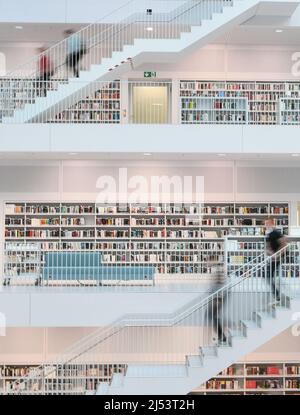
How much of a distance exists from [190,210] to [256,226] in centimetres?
144

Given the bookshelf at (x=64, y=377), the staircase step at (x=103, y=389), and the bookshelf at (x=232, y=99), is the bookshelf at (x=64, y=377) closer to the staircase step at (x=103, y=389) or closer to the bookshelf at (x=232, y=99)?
the staircase step at (x=103, y=389)

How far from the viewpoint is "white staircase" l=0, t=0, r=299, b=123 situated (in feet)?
32.5

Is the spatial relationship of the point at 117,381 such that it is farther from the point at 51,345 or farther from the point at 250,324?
the point at 51,345

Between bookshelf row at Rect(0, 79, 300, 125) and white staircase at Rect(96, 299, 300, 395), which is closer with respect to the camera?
white staircase at Rect(96, 299, 300, 395)

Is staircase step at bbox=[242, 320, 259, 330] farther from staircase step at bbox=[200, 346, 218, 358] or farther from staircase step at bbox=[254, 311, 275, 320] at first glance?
staircase step at bbox=[200, 346, 218, 358]

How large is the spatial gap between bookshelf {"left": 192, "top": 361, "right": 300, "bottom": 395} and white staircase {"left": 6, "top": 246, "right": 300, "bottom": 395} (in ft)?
9.00

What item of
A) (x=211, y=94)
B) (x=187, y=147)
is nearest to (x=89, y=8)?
(x=211, y=94)

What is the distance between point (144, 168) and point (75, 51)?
9.16 feet

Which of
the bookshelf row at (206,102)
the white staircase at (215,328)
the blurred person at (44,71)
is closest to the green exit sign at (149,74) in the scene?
the bookshelf row at (206,102)

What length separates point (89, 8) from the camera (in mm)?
11359

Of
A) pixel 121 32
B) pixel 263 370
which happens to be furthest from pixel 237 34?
pixel 263 370

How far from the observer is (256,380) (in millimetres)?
11164

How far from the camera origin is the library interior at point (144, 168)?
30.7ft

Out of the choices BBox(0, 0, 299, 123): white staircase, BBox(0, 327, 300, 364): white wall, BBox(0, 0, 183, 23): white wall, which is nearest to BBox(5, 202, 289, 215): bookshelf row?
BBox(0, 0, 299, 123): white staircase
